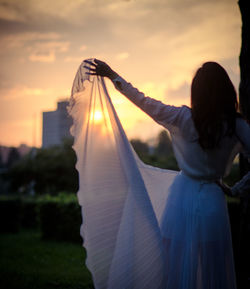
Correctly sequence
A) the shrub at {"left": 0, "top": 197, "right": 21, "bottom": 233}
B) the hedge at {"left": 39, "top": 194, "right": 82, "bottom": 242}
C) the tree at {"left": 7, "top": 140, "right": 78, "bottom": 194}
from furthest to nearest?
1. the tree at {"left": 7, "top": 140, "right": 78, "bottom": 194}
2. the shrub at {"left": 0, "top": 197, "right": 21, "bottom": 233}
3. the hedge at {"left": 39, "top": 194, "right": 82, "bottom": 242}

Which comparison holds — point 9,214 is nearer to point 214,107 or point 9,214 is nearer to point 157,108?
point 157,108

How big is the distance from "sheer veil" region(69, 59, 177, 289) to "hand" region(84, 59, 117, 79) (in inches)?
4.4

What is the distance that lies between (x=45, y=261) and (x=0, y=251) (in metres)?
1.86

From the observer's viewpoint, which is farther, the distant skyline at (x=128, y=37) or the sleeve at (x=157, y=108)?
the distant skyline at (x=128, y=37)

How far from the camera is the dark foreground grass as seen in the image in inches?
187

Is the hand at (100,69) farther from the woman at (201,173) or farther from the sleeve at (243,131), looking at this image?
the sleeve at (243,131)

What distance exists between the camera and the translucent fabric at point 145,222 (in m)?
2.37

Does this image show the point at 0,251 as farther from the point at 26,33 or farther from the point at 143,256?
the point at 143,256

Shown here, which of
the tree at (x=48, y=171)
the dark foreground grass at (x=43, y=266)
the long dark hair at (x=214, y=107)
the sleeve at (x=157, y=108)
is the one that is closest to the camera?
the long dark hair at (x=214, y=107)

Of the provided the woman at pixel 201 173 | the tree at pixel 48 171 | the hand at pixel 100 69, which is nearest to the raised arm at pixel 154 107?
the woman at pixel 201 173

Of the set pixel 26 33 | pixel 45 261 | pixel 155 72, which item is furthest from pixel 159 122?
pixel 26 33

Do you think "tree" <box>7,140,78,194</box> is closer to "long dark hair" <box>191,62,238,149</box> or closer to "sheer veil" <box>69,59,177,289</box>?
"sheer veil" <box>69,59,177,289</box>

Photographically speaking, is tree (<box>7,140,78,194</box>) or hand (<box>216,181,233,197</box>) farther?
tree (<box>7,140,78,194</box>)

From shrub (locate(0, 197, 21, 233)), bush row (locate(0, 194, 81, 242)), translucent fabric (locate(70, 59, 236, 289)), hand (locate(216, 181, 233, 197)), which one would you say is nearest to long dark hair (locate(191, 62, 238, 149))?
translucent fabric (locate(70, 59, 236, 289))
